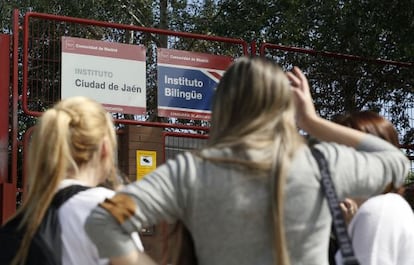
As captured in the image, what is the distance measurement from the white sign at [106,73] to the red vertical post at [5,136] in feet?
1.89

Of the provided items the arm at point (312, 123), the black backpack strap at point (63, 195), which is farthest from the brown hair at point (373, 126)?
the black backpack strap at point (63, 195)

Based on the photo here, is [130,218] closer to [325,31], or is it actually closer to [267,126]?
[267,126]

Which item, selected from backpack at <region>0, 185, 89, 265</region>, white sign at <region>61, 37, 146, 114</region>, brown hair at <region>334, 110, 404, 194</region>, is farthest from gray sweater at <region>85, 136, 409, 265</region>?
white sign at <region>61, 37, 146, 114</region>

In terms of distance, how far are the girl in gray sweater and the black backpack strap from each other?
0.62 metres

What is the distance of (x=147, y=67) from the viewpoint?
8.84 m

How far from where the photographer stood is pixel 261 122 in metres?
2.29

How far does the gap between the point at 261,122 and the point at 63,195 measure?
91cm

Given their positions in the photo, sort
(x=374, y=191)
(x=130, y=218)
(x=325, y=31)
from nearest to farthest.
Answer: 1. (x=130, y=218)
2. (x=374, y=191)
3. (x=325, y=31)

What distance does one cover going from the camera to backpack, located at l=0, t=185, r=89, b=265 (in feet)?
8.96

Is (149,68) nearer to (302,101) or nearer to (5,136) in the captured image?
(5,136)

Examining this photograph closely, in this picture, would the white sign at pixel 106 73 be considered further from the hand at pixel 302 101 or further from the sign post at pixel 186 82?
the hand at pixel 302 101

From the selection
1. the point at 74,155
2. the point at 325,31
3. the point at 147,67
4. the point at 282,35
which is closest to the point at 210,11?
the point at 282,35

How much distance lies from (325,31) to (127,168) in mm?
5252

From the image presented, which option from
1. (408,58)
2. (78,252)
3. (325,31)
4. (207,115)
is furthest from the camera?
(325,31)
